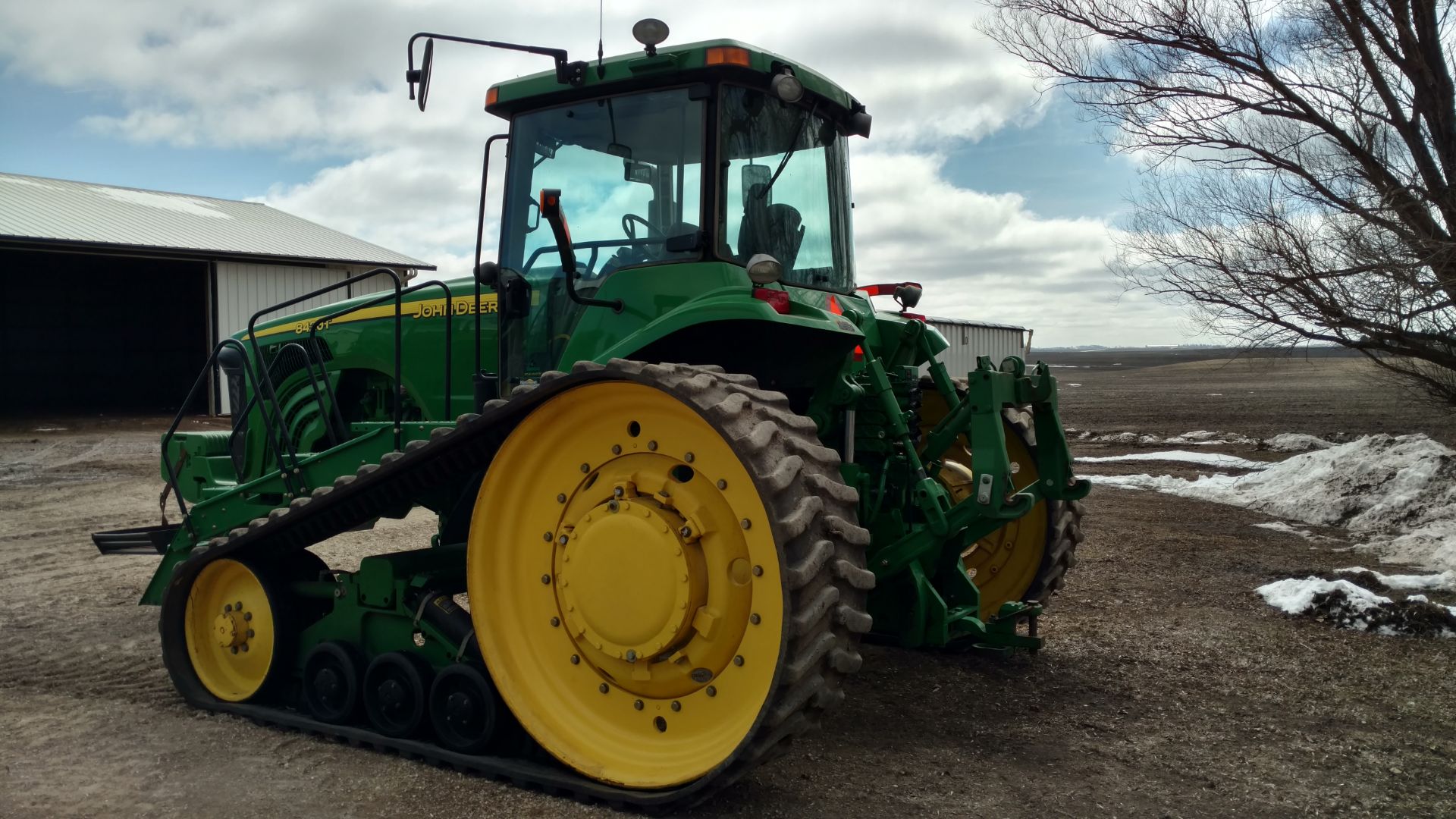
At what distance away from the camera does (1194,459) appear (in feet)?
→ 52.2

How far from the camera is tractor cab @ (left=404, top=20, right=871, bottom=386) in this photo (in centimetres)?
443

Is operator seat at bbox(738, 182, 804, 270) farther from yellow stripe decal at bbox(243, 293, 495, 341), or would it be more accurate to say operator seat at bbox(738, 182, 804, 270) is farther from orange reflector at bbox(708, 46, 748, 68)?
yellow stripe decal at bbox(243, 293, 495, 341)

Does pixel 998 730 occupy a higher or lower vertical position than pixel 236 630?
lower

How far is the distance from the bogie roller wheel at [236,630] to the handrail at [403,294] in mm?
985

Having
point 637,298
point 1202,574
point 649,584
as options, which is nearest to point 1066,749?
point 649,584

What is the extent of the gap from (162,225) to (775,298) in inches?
909

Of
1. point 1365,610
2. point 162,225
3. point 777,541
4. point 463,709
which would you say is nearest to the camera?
point 777,541

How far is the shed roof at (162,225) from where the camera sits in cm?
2058

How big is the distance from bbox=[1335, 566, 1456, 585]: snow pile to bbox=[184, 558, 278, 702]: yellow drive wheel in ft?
23.2

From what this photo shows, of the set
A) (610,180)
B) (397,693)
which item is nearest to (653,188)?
(610,180)

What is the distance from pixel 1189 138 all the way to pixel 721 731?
11.1 m

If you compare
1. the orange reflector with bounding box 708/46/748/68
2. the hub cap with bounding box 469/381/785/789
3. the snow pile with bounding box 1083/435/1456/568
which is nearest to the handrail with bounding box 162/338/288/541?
the hub cap with bounding box 469/381/785/789

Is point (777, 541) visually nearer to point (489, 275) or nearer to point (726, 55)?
point (726, 55)

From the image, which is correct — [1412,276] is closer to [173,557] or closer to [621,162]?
[621,162]
